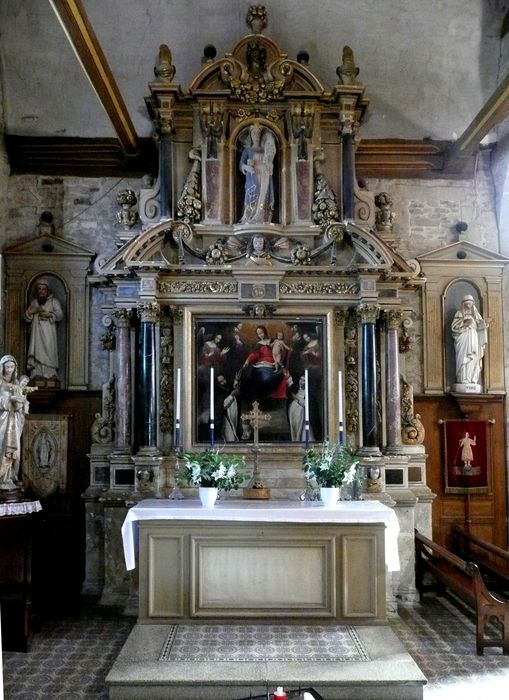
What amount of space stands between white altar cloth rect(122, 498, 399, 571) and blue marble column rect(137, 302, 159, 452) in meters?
1.29

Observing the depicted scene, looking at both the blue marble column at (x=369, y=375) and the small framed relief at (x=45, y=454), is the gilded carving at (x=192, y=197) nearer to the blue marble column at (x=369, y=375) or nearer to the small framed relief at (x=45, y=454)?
the blue marble column at (x=369, y=375)

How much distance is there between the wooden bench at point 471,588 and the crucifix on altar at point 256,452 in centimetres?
198

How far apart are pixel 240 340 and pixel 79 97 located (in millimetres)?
3955

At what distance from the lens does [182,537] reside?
257 inches

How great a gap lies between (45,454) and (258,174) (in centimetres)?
434

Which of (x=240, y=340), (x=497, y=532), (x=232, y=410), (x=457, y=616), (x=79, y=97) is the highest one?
(x=79, y=97)

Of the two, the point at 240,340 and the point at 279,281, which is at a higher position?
the point at 279,281

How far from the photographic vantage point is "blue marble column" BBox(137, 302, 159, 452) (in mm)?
8023

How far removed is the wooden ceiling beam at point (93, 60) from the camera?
6.12m

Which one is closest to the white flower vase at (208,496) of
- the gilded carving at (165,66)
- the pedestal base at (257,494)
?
the pedestal base at (257,494)

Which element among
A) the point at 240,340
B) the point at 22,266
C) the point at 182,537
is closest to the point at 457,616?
the point at 182,537

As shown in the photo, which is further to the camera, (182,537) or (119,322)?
(119,322)

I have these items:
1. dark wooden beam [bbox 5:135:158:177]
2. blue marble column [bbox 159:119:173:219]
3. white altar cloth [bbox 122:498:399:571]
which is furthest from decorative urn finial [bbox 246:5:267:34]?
white altar cloth [bbox 122:498:399:571]

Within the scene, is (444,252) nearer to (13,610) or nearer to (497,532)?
(497,532)
